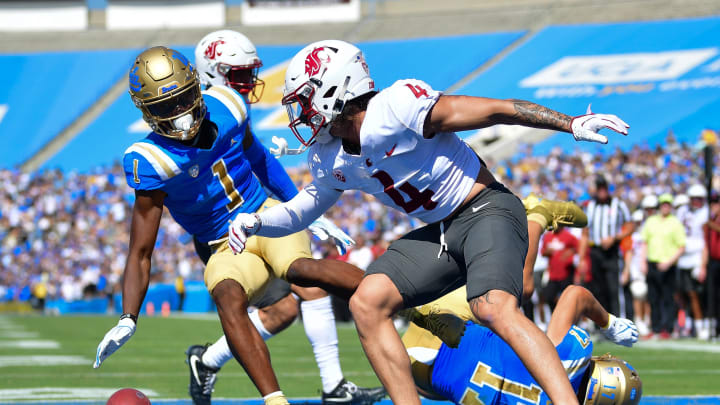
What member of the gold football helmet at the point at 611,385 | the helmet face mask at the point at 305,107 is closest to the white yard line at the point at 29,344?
the helmet face mask at the point at 305,107

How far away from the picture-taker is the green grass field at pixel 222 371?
6953 millimetres

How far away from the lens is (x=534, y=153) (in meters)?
24.9

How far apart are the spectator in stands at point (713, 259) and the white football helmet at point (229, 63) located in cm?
699

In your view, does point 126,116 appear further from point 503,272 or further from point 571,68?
point 503,272

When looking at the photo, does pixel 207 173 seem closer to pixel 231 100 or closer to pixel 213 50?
pixel 231 100

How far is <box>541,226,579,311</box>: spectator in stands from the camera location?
39.1 feet

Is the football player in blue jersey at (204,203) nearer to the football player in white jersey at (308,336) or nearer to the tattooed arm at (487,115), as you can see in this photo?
the football player in white jersey at (308,336)

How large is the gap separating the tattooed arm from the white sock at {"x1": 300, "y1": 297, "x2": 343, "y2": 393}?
1.97m

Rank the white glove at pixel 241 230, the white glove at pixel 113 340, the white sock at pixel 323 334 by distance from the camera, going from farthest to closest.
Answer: the white sock at pixel 323 334 < the white glove at pixel 113 340 < the white glove at pixel 241 230

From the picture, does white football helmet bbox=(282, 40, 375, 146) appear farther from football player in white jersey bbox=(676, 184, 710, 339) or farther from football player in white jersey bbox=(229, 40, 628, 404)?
football player in white jersey bbox=(676, 184, 710, 339)

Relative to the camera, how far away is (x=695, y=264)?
11922 millimetres

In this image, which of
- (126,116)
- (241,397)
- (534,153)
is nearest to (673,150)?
(534,153)

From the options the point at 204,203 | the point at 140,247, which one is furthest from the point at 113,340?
the point at 204,203

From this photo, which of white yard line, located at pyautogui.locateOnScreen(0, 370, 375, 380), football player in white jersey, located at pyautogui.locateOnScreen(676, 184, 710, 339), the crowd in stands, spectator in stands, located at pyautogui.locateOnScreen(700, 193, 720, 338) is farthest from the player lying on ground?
the crowd in stands
